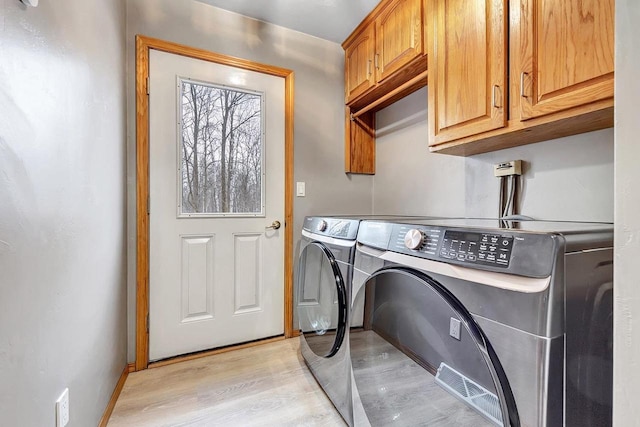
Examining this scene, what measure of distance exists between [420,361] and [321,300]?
717 mm

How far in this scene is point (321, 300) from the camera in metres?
1.52

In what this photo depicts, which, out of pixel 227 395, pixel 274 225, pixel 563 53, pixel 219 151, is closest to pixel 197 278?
pixel 274 225

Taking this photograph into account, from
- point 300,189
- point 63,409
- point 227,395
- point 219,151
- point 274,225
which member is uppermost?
point 219,151

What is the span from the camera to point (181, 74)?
1889 millimetres

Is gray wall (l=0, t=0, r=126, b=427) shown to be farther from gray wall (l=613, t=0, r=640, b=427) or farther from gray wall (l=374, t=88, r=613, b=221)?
gray wall (l=374, t=88, r=613, b=221)

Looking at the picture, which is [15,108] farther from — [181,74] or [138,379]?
[138,379]

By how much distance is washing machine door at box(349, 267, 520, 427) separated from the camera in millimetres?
661

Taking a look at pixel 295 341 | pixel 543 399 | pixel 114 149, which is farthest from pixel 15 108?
pixel 295 341

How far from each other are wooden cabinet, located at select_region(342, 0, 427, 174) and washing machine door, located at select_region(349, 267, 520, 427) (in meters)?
1.31

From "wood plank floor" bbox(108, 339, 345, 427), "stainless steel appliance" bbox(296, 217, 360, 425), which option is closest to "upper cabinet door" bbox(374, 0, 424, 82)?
"stainless steel appliance" bbox(296, 217, 360, 425)

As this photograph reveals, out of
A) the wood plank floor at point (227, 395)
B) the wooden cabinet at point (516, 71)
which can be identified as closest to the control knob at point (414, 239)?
the wooden cabinet at point (516, 71)

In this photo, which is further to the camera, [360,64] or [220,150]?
[360,64]

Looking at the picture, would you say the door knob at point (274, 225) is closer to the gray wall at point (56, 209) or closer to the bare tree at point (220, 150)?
the bare tree at point (220, 150)

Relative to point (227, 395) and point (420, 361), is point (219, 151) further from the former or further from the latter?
point (420, 361)
